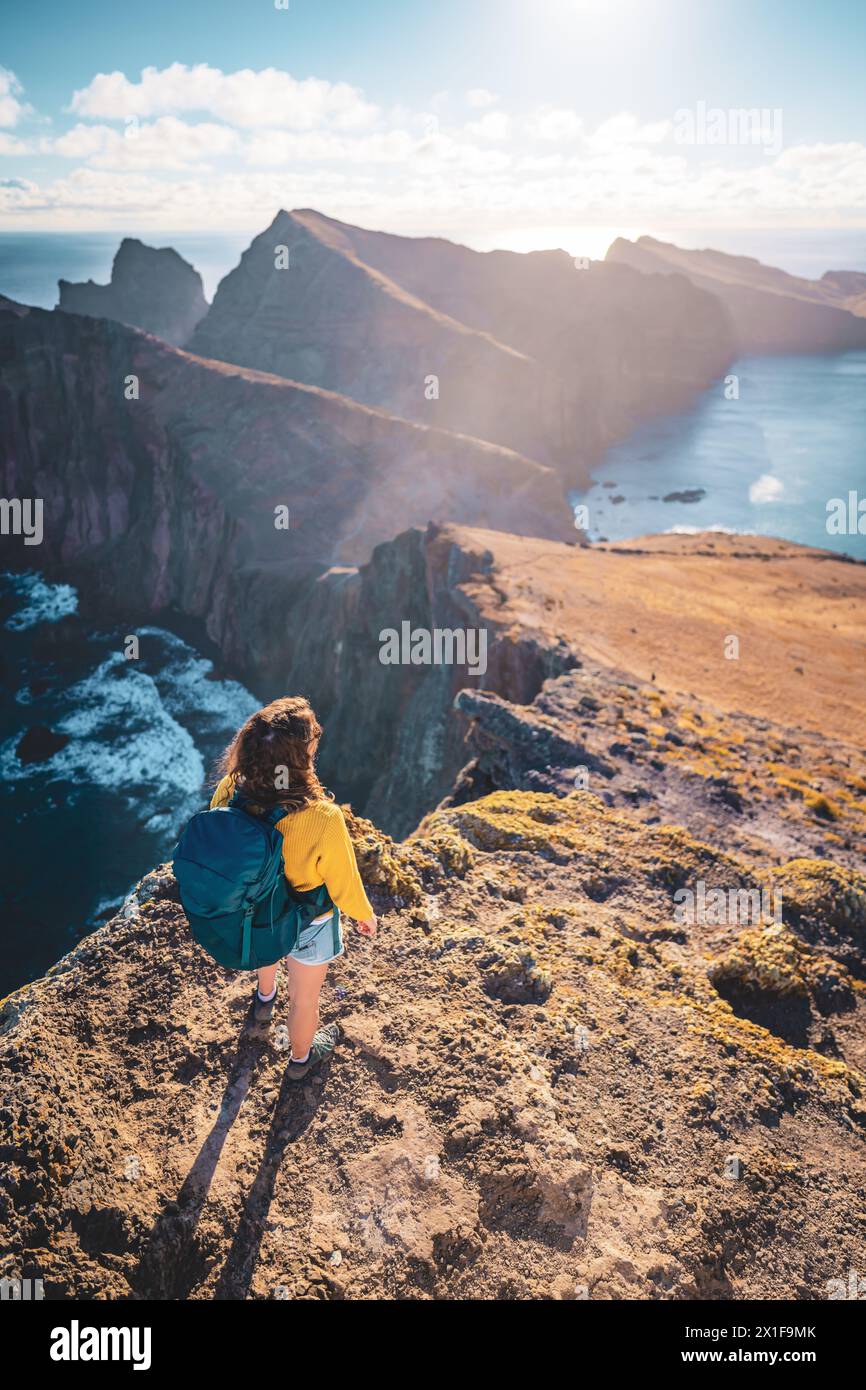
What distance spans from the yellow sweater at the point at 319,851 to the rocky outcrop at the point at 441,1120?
167cm

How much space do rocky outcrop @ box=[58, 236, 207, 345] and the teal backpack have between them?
20712cm

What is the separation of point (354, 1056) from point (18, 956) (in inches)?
1408

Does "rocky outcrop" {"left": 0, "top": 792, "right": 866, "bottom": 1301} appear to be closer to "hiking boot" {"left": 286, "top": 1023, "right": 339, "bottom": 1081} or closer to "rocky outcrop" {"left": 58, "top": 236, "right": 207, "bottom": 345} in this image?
"hiking boot" {"left": 286, "top": 1023, "right": 339, "bottom": 1081}

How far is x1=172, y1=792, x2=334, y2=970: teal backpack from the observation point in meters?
4.70

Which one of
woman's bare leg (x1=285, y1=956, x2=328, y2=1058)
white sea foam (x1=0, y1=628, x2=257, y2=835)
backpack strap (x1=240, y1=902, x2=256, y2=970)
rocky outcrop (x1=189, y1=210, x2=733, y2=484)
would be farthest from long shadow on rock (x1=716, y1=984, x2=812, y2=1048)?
rocky outcrop (x1=189, y1=210, x2=733, y2=484)

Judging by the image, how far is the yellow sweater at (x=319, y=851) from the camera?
5145mm

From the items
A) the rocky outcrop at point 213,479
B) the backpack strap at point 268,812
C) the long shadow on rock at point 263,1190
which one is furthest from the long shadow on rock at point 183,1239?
the rocky outcrop at point 213,479

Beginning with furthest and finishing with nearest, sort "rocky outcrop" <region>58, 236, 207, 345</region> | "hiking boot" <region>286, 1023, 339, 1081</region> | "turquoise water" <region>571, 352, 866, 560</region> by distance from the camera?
"rocky outcrop" <region>58, 236, 207, 345</region>, "turquoise water" <region>571, 352, 866, 560</region>, "hiking boot" <region>286, 1023, 339, 1081</region>

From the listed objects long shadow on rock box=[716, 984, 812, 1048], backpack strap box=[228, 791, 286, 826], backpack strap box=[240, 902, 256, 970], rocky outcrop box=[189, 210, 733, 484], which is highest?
rocky outcrop box=[189, 210, 733, 484]

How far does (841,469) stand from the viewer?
5059 inches

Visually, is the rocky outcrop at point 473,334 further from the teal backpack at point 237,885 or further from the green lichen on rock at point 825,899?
the teal backpack at point 237,885

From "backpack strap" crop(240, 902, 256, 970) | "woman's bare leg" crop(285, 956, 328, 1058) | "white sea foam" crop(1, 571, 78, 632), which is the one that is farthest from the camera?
"white sea foam" crop(1, 571, 78, 632)

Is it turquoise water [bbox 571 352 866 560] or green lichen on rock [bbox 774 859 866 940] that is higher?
turquoise water [bbox 571 352 866 560]
